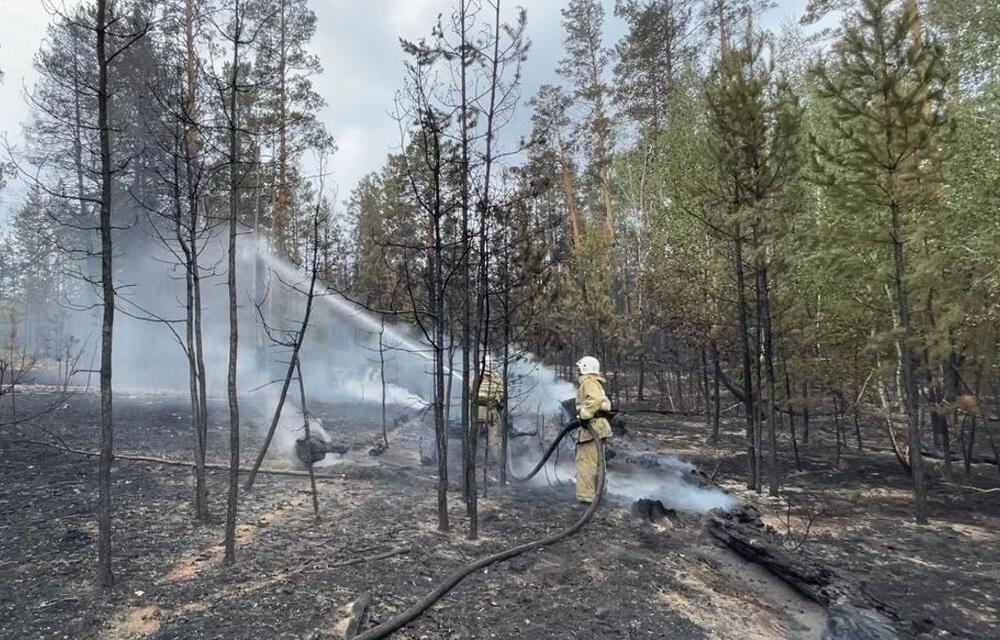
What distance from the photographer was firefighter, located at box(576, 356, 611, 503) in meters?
8.34

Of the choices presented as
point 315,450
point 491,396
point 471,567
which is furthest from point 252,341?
point 471,567

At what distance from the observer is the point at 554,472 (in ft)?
37.0

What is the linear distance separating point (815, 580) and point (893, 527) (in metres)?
3.67

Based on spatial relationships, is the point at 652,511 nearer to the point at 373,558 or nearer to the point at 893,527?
the point at 893,527

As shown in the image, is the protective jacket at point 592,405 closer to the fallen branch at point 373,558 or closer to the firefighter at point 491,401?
the firefighter at point 491,401

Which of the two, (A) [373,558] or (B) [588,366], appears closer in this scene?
(A) [373,558]

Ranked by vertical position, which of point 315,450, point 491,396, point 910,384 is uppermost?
point 910,384

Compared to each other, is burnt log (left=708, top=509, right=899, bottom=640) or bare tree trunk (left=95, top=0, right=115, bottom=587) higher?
bare tree trunk (left=95, top=0, right=115, bottom=587)

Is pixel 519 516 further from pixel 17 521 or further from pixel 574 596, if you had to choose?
pixel 17 521

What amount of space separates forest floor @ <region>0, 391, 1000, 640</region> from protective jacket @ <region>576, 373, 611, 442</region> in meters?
1.16

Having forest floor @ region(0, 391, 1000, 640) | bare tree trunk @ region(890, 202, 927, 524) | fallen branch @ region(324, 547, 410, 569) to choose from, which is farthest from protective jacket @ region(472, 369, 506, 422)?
bare tree trunk @ region(890, 202, 927, 524)

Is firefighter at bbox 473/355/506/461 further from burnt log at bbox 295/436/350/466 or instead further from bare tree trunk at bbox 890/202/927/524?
bare tree trunk at bbox 890/202/927/524

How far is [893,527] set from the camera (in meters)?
8.11

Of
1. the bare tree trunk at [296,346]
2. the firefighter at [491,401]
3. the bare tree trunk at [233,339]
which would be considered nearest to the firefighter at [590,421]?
the firefighter at [491,401]
